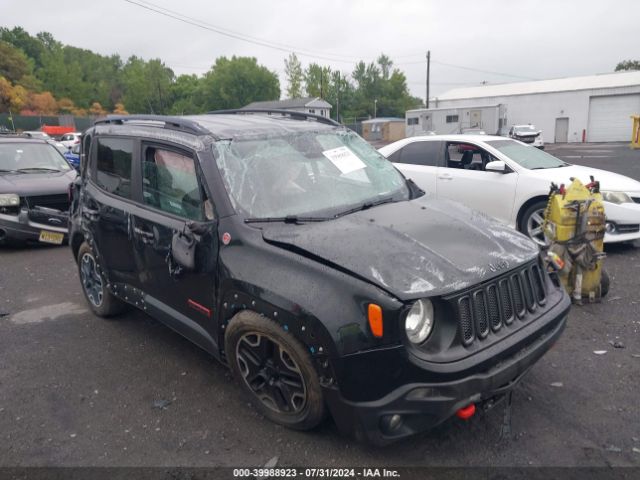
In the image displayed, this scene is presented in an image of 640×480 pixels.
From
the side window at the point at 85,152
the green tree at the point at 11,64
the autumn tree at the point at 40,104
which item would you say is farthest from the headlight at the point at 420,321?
the green tree at the point at 11,64

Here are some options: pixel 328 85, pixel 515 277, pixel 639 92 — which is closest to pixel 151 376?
pixel 515 277

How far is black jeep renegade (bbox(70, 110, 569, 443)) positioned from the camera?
2.49 m

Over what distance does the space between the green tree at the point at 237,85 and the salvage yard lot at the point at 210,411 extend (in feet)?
288

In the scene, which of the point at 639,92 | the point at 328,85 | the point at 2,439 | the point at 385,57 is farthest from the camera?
the point at 385,57

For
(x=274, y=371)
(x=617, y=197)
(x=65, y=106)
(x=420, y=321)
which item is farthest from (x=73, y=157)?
(x=65, y=106)

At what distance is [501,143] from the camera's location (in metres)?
7.58

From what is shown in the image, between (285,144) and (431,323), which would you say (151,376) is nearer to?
(285,144)

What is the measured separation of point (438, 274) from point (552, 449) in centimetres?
126

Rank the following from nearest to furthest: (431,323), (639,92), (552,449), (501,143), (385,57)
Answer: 1. (431,323)
2. (552,449)
3. (501,143)
4. (639,92)
5. (385,57)

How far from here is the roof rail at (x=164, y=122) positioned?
141 inches

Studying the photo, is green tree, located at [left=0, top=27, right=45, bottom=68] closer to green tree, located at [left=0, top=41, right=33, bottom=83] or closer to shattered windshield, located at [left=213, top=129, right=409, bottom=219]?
green tree, located at [left=0, top=41, right=33, bottom=83]

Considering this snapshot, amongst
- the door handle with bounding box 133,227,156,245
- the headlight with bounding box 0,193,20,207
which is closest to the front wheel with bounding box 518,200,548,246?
the door handle with bounding box 133,227,156,245

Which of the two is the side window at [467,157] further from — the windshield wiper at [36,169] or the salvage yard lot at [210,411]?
the windshield wiper at [36,169]

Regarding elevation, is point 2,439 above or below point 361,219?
below
